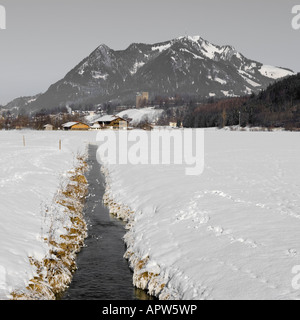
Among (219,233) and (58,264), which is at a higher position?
(219,233)

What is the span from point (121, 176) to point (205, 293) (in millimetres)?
21596

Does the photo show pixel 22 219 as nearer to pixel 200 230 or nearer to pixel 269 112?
pixel 200 230

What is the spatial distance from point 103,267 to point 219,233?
4774mm

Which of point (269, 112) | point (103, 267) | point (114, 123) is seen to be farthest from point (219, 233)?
point (114, 123)

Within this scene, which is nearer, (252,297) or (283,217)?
(252,297)

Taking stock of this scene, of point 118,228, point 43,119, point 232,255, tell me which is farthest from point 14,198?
point 43,119

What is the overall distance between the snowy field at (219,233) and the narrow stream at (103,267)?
81cm

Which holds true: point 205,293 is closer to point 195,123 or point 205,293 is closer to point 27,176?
point 27,176

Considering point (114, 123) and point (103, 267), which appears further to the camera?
point (114, 123)

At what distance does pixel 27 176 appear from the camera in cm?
2489

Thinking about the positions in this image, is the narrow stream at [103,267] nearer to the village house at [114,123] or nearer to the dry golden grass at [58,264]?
the dry golden grass at [58,264]

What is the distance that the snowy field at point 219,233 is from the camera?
973cm

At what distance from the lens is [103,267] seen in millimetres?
13602

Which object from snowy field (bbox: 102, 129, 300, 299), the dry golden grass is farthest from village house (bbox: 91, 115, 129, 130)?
the dry golden grass
